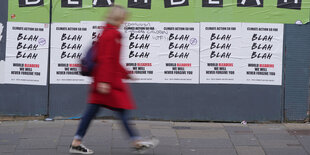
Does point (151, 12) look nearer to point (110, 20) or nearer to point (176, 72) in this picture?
point (176, 72)

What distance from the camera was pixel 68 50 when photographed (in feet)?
25.8

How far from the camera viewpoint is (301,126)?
7957 mm

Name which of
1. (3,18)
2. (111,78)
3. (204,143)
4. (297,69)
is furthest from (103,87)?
(297,69)

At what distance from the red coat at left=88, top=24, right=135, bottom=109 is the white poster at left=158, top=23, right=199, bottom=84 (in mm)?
2260

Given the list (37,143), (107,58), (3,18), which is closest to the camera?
(107,58)

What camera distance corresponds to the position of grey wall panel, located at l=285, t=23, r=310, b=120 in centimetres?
788

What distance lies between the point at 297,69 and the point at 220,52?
4.38 ft

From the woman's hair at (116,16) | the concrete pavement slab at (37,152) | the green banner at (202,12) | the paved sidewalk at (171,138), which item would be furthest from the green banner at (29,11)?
the woman's hair at (116,16)

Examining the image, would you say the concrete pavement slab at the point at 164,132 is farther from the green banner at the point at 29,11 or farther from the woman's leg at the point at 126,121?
the green banner at the point at 29,11

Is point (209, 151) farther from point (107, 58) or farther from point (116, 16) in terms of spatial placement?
point (116, 16)

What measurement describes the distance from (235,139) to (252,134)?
46 cm

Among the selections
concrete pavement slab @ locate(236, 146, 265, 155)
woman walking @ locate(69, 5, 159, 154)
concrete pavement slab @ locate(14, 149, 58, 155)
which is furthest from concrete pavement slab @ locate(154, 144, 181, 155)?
concrete pavement slab @ locate(14, 149, 58, 155)

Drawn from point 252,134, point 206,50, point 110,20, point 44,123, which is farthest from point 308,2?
point 44,123

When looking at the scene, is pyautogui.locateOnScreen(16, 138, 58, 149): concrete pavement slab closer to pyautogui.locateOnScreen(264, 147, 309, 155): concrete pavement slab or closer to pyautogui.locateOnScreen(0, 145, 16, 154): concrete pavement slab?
pyautogui.locateOnScreen(0, 145, 16, 154): concrete pavement slab
